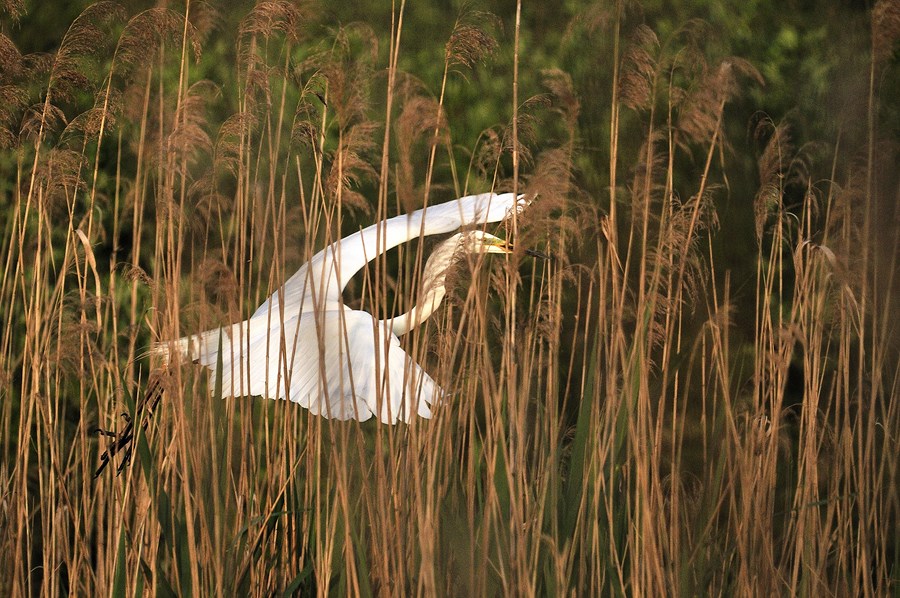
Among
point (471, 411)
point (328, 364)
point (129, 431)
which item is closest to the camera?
point (471, 411)

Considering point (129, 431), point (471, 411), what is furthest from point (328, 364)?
point (129, 431)

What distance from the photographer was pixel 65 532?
5.62 ft

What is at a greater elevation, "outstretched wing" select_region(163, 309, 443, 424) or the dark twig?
"outstretched wing" select_region(163, 309, 443, 424)

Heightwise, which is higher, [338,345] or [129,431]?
[338,345]

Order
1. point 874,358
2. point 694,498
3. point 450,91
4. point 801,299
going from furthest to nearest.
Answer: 1. point 450,91
2. point 694,498
3. point 801,299
4. point 874,358

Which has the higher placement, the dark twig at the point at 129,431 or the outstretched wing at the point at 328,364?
the outstretched wing at the point at 328,364

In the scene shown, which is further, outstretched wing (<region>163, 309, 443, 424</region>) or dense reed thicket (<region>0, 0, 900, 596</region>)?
outstretched wing (<region>163, 309, 443, 424</region>)

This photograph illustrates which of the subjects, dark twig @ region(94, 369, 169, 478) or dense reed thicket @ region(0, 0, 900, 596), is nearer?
dense reed thicket @ region(0, 0, 900, 596)

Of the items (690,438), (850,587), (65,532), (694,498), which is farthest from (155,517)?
(690,438)

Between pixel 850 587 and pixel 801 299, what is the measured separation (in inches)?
19.1

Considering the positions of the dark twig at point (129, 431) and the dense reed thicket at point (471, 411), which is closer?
the dense reed thicket at point (471, 411)

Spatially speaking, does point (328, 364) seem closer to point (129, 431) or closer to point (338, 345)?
point (338, 345)

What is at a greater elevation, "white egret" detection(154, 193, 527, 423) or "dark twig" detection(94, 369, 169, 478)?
"white egret" detection(154, 193, 527, 423)

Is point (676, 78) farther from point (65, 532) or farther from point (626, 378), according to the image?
point (65, 532)
